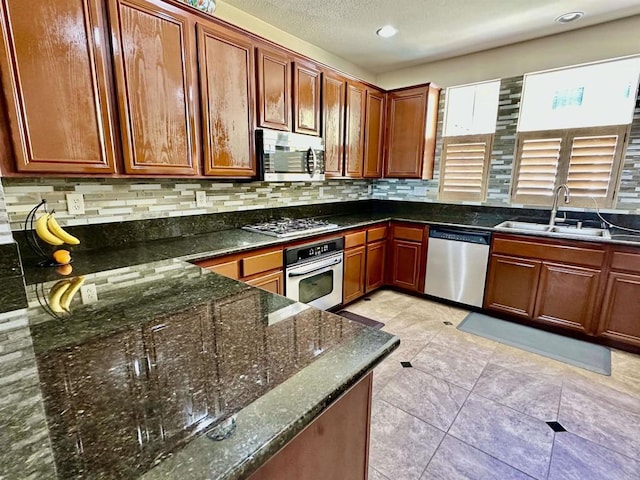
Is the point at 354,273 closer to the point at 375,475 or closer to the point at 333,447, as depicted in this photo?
the point at 375,475

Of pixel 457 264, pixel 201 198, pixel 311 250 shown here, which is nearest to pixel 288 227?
pixel 311 250

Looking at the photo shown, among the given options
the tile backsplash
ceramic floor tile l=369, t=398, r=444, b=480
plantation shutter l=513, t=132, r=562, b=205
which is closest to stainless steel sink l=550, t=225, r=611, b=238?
plantation shutter l=513, t=132, r=562, b=205

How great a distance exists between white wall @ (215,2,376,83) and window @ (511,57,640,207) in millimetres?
1883

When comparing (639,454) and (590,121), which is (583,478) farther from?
(590,121)

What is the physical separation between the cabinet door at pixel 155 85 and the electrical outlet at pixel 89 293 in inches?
30.9

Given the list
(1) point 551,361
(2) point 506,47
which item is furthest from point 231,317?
(2) point 506,47

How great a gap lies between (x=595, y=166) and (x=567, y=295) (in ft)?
4.00

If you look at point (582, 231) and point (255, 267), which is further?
point (582, 231)

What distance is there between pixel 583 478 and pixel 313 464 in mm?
1501

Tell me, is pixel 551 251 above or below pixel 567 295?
above

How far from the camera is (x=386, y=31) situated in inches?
113

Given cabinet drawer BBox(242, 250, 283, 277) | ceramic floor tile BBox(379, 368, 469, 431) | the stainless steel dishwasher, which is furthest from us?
the stainless steel dishwasher

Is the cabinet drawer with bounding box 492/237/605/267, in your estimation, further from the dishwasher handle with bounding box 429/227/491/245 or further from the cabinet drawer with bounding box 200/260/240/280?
the cabinet drawer with bounding box 200/260/240/280

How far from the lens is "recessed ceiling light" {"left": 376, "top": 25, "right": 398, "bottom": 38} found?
282 centimetres
